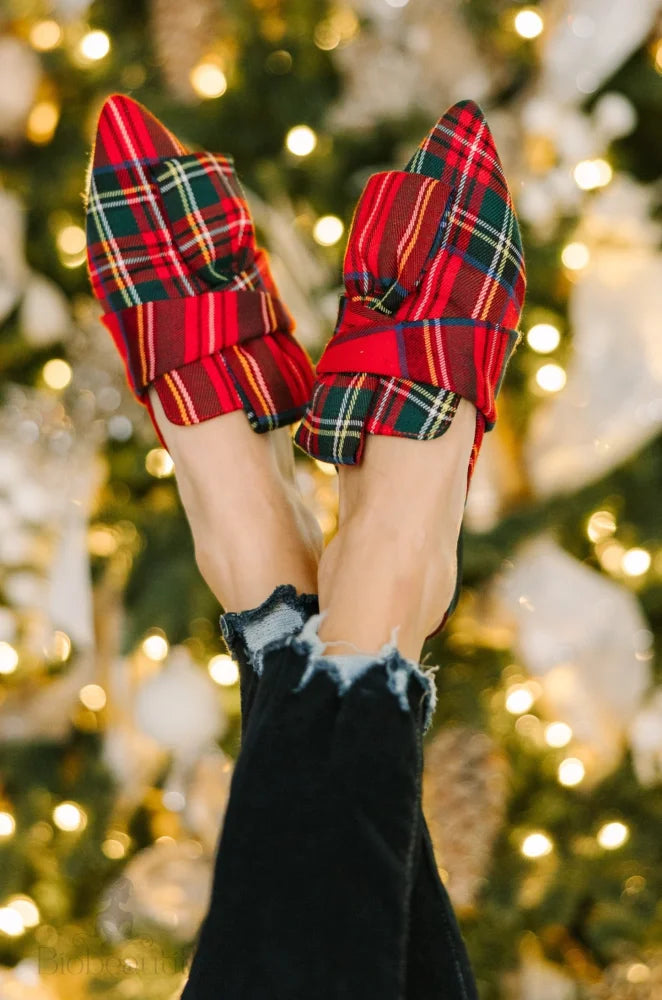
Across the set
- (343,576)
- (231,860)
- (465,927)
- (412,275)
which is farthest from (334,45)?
(465,927)

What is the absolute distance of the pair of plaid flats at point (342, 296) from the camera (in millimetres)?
652

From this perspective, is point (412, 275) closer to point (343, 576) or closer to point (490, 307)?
point (490, 307)

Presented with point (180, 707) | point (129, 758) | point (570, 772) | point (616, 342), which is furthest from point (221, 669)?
point (616, 342)

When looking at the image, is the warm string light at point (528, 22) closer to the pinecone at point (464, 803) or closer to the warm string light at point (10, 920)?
the pinecone at point (464, 803)

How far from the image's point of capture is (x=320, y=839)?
0.41m

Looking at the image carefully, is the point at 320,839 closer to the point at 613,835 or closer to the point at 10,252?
the point at 613,835

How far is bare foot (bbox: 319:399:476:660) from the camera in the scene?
54 centimetres

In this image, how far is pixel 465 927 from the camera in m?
0.89

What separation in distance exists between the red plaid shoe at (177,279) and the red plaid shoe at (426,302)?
0.26 ft

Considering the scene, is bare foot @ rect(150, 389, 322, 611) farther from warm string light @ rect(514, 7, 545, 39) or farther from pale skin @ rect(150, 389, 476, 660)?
warm string light @ rect(514, 7, 545, 39)

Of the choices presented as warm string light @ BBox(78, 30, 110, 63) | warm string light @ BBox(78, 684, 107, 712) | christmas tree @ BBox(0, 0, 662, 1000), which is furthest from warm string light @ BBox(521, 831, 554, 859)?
warm string light @ BBox(78, 30, 110, 63)

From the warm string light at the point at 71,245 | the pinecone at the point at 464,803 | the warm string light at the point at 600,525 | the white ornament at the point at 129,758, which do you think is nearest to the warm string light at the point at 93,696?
the white ornament at the point at 129,758

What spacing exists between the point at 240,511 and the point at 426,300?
24 centimetres

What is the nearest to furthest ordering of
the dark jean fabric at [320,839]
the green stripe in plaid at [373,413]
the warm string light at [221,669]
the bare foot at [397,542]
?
1. the dark jean fabric at [320,839]
2. the bare foot at [397,542]
3. the green stripe in plaid at [373,413]
4. the warm string light at [221,669]
